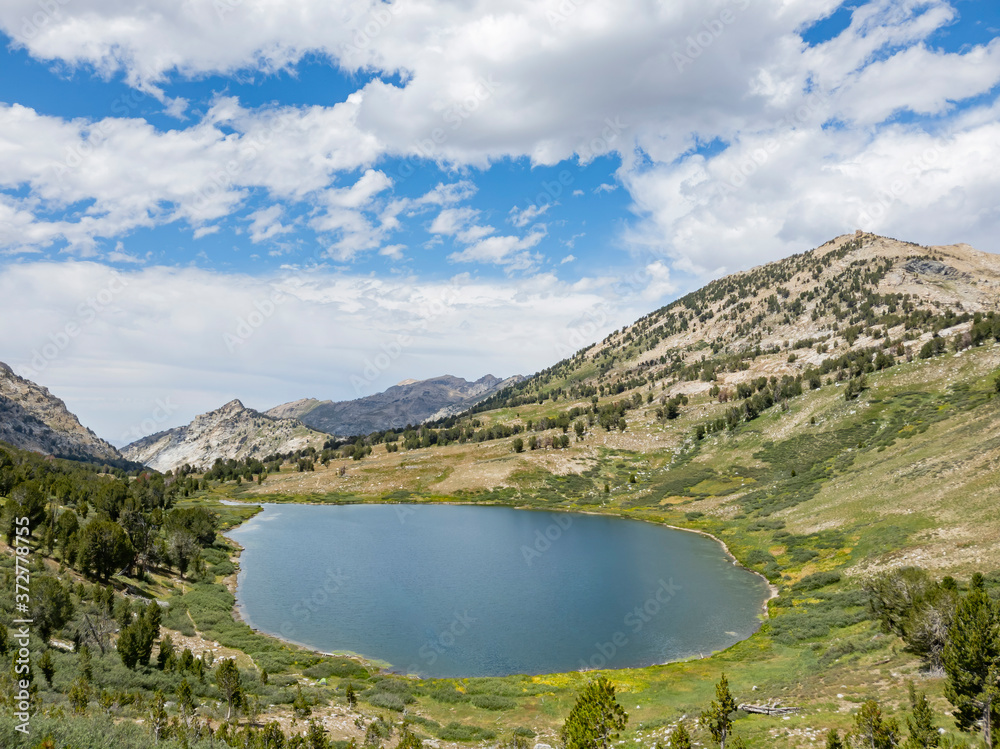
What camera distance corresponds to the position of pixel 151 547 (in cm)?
6638

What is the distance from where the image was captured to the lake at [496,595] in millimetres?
50688

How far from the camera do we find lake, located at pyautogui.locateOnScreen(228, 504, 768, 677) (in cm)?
5069

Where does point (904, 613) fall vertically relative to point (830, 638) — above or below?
above

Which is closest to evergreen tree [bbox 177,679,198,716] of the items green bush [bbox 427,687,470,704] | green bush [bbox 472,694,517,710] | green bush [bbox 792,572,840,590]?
green bush [bbox 427,687,470,704]

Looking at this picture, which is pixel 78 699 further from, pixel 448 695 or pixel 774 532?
pixel 774 532

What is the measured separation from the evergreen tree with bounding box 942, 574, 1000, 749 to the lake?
28.9 meters

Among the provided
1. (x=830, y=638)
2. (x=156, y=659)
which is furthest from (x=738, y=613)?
(x=156, y=659)

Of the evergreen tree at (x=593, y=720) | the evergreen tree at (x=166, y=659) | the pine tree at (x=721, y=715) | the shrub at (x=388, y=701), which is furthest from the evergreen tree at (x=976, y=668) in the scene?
the evergreen tree at (x=166, y=659)

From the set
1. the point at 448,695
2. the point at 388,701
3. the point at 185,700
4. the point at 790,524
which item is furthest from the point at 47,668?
the point at 790,524

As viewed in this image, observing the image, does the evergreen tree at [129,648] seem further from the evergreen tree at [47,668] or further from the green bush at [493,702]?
the green bush at [493,702]

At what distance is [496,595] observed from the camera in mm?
66375

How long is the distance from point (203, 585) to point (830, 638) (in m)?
69.9

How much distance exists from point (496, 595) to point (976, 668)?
1984 inches

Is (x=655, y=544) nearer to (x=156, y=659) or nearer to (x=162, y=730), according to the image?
(x=156, y=659)
